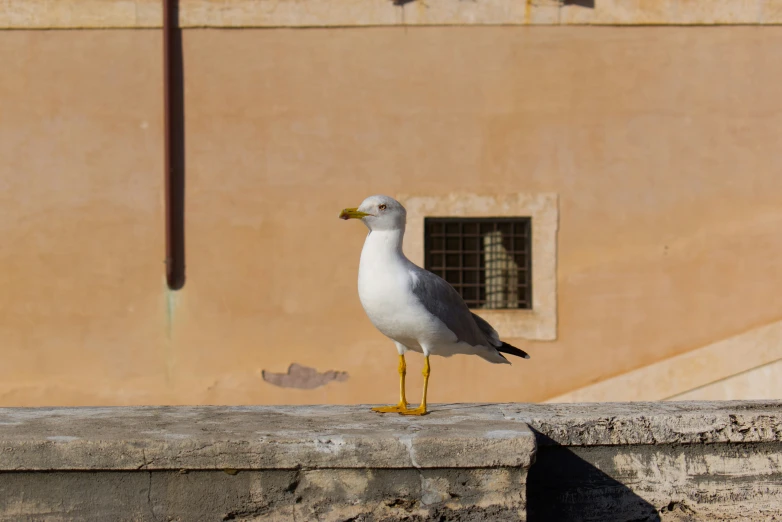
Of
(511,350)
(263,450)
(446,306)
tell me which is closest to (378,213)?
(446,306)

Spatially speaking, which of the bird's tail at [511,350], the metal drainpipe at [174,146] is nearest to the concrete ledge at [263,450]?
the bird's tail at [511,350]

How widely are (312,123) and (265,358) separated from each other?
2.09 m

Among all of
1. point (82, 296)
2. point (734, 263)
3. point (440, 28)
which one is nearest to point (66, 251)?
point (82, 296)

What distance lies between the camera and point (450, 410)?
4.16 m

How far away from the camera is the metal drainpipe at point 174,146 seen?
8.62m

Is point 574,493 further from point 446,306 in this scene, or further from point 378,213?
point 378,213

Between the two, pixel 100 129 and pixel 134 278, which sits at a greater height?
pixel 100 129

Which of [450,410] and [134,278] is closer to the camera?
[450,410]

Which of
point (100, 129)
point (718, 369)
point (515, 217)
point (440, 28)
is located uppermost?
point (440, 28)

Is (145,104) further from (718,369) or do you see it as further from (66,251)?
(718,369)

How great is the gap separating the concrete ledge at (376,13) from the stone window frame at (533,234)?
5.05 ft

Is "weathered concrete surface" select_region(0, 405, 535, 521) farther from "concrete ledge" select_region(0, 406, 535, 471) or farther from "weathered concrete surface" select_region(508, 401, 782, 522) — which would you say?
"weathered concrete surface" select_region(508, 401, 782, 522)

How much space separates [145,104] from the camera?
28.6ft

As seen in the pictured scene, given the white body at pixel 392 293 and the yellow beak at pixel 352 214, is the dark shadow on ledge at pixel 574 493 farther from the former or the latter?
the yellow beak at pixel 352 214
